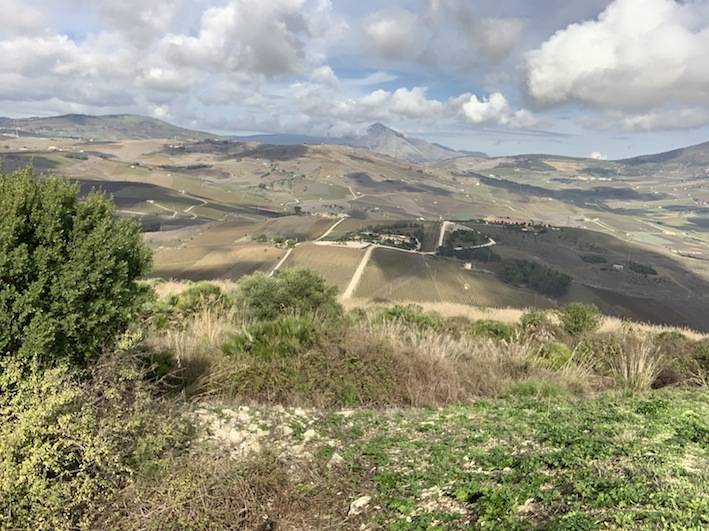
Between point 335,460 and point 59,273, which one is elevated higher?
point 59,273

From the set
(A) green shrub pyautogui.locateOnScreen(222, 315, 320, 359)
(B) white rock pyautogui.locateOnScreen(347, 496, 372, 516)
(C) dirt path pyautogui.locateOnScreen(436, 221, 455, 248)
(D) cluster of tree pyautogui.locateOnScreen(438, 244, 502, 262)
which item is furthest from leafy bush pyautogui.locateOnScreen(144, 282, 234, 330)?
(C) dirt path pyautogui.locateOnScreen(436, 221, 455, 248)

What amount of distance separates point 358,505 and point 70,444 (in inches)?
97.0

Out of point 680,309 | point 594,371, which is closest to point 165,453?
point 594,371

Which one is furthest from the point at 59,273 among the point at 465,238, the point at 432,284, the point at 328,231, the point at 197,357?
the point at 465,238

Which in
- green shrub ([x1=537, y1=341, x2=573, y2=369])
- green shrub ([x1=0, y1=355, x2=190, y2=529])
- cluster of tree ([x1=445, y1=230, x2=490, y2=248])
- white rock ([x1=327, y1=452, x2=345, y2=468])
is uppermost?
green shrub ([x1=0, y1=355, x2=190, y2=529])

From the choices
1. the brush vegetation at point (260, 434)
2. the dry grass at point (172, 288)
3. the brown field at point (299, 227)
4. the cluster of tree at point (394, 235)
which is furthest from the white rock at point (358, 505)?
the brown field at point (299, 227)

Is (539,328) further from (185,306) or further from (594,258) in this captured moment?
(594,258)

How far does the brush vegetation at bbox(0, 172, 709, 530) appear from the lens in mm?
3590

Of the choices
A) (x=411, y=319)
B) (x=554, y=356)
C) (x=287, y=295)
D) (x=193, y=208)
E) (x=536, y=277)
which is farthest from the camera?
(x=193, y=208)

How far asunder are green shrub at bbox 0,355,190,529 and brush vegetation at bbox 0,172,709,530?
17 millimetres

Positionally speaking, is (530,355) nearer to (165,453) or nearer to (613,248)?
(165,453)

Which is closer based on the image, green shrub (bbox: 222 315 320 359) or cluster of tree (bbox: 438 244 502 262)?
green shrub (bbox: 222 315 320 359)

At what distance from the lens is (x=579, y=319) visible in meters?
17.1

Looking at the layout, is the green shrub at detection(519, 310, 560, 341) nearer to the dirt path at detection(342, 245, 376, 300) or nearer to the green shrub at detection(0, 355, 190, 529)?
the green shrub at detection(0, 355, 190, 529)
